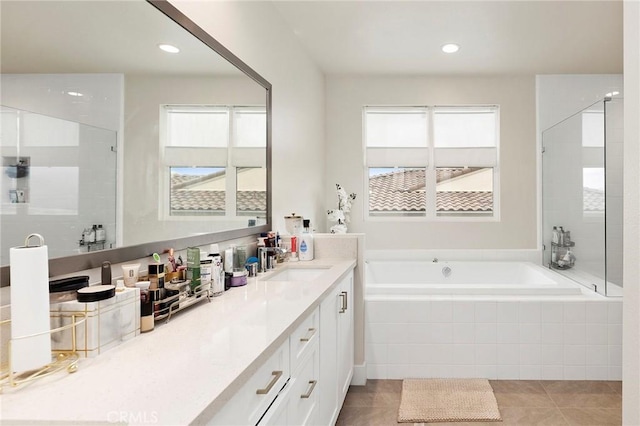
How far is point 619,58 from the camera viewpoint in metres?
3.62

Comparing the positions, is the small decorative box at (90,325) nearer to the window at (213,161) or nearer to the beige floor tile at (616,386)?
the window at (213,161)

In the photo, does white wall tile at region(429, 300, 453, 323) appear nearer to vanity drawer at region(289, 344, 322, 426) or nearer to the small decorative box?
vanity drawer at region(289, 344, 322, 426)

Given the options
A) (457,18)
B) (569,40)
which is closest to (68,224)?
(457,18)

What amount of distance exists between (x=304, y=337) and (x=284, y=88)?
205 cm

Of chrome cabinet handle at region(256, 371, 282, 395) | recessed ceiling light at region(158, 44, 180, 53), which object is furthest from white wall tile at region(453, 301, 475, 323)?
recessed ceiling light at region(158, 44, 180, 53)

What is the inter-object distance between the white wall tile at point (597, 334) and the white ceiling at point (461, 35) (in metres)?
2.23

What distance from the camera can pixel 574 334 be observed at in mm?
2682

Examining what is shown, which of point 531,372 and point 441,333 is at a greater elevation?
point 441,333

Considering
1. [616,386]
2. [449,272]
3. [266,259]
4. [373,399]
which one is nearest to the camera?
[266,259]

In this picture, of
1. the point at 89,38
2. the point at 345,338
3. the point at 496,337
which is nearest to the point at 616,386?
the point at 496,337

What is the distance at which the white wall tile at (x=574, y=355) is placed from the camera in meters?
2.68

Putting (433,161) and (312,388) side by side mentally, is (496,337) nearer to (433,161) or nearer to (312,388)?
(312,388)

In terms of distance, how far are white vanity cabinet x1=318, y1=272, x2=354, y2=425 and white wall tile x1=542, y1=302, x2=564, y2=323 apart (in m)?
1.36

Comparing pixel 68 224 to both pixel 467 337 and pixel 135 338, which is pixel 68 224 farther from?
pixel 467 337
